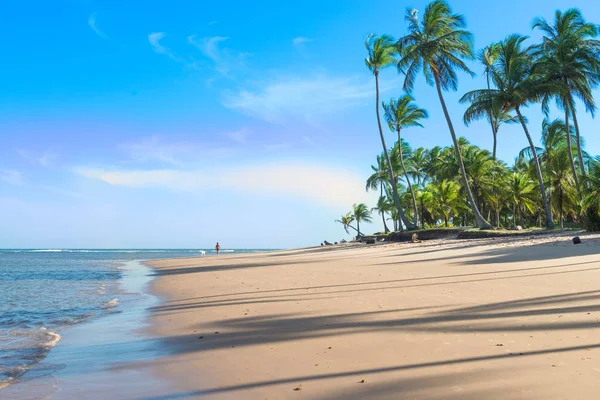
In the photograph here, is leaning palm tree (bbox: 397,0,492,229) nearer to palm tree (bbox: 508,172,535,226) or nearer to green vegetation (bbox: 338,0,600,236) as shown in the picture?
green vegetation (bbox: 338,0,600,236)

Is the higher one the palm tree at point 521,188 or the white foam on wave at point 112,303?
the palm tree at point 521,188

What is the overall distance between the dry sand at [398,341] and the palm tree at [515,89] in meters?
21.5

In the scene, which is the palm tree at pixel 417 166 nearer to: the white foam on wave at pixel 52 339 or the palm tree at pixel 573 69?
the palm tree at pixel 573 69

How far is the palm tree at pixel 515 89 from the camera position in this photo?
2931 centimetres

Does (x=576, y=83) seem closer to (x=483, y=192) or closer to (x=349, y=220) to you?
(x=483, y=192)

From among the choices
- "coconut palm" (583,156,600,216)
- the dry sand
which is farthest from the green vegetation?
the dry sand

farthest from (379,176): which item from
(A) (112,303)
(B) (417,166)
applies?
(A) (112,303)

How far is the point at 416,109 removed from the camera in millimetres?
46969

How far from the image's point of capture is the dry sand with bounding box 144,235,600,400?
150 inches

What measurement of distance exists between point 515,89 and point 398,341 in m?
28.5

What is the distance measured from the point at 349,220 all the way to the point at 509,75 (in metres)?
57.0

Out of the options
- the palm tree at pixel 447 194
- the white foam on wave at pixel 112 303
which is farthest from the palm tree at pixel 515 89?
the white foam on wave at pixel 112 303

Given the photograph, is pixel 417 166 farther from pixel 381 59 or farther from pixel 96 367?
pixel 96 367

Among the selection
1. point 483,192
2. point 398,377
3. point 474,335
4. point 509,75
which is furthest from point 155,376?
point 483,192
